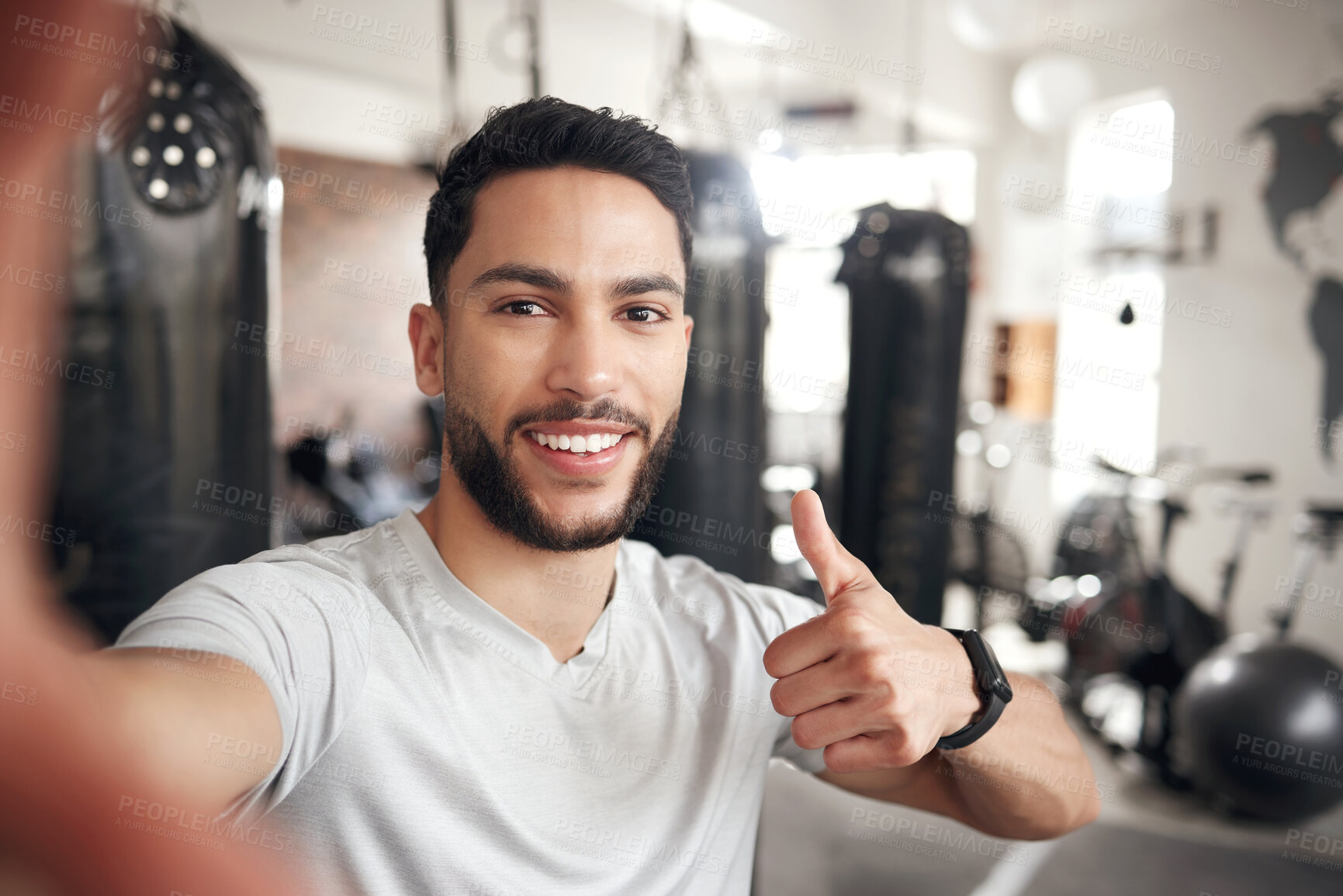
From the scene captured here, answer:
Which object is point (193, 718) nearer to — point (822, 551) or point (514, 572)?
point (514, 572)

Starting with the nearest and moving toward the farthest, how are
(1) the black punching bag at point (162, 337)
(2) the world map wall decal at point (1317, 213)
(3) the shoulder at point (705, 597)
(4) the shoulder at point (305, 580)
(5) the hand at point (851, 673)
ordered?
1. (4) the shoulder at point (305, 580)
2. (5) the hand at point (851, 673)
3. (3) the shoulder at point (705, 597)
4. (1) the black punching bag at point (162, 337)
5. (2) the world map wall decal at point (1317, 213)

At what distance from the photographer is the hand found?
37.7 inches

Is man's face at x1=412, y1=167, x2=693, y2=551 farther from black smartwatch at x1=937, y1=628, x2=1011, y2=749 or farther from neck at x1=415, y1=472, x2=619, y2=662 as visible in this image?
black smartwatch at x1=937, y1=628, x2=1011, y2=749

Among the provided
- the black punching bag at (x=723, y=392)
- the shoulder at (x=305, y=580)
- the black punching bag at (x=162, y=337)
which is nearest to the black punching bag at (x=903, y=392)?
the black punching bag at (x=723, y=392)

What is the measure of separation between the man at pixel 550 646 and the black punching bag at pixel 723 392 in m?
1.04

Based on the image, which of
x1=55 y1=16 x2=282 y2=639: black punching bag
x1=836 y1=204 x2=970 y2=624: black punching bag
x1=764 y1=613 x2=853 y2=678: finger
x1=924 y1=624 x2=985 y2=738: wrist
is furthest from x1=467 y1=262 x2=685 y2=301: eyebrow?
x1=836 y1=204 x2=970 y2=624: black punching bag

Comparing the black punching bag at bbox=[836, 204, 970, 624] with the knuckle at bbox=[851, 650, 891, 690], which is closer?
the knuckle at bbox=[851, 650, 891, 690]

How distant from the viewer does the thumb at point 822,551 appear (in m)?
0.99

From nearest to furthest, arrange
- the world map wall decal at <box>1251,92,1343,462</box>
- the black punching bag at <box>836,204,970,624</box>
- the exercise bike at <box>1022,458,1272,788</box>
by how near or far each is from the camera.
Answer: the black punching bag at <box>836,204,970,624</box>
the exercise bike at <box>1022,458,1272,788</box>
the world map wall decal at <box>1251,92,1343,462</box>

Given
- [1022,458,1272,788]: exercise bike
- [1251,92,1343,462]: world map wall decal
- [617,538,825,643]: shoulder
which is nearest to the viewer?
[617,538,825,643]: shoulder

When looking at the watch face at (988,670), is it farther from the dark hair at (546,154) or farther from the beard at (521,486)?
the dark hair at (546,154)

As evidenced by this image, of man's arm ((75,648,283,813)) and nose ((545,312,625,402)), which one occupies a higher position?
nose ((545,312,625,402))

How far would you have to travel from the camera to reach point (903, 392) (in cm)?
311

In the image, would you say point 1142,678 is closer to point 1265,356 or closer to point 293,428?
point 1265,356
